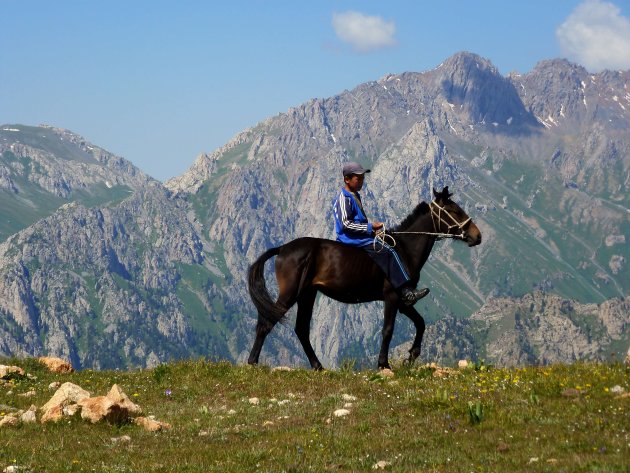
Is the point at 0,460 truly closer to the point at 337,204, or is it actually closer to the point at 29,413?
the point at 29,413

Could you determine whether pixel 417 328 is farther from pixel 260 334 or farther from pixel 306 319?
pixel 260 334

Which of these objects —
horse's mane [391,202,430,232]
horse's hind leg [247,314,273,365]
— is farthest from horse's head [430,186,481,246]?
horse's hind leg [247,314,273,365]

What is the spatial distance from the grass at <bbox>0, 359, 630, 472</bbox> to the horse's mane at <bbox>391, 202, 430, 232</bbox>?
495 cm

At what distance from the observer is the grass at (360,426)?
12.4 meters

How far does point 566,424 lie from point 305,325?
11.4 m

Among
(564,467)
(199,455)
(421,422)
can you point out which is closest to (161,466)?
(199,455)

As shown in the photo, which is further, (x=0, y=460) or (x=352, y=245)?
(x=352, y=245)

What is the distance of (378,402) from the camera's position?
55.8ft

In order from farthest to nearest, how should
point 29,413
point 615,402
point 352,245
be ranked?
point 352,245, point 29,413, point 615,402

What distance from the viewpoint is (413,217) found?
24.6 metres

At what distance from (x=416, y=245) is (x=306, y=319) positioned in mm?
3932

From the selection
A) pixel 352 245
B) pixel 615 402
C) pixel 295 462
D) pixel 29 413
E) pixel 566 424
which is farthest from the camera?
pixel 352 245

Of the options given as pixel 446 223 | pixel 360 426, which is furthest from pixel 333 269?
pixel 360 426

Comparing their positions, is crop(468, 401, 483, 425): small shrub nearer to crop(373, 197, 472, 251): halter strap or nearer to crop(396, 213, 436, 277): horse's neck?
crop(396, 213, 436, 277): horse's neck
